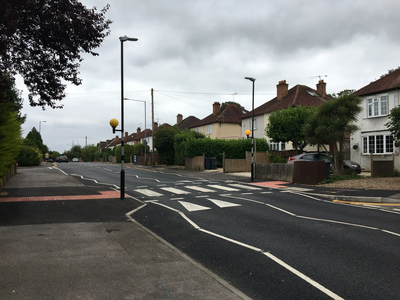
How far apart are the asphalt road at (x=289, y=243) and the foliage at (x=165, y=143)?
28.4 metres

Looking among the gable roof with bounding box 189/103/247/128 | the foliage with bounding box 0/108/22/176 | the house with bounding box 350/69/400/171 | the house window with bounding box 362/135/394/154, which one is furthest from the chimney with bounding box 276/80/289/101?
the foliage with bounding box 0/108/22/176

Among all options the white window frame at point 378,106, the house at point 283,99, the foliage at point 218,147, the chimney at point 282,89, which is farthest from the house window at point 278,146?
the white window frame at point 378,106

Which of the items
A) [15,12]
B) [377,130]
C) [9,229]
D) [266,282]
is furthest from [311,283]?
[377,130]

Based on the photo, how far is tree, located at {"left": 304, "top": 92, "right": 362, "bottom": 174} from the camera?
19141 millimetres

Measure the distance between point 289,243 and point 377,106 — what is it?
22.8m

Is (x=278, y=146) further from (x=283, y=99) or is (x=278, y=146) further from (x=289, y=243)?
(x=289, y=243)

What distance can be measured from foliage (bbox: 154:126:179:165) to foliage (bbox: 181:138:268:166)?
5758mm

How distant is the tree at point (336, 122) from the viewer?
62.8 ft

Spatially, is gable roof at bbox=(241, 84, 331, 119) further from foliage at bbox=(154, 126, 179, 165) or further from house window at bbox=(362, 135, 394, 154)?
foliage at bbox=(154, 126, 179, 165)

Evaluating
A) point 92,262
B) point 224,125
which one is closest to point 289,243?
point 92,262

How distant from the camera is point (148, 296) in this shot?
4.05 meters

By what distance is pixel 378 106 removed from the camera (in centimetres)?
2466

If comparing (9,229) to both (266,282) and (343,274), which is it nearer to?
(266,282)

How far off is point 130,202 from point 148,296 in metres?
8.31
